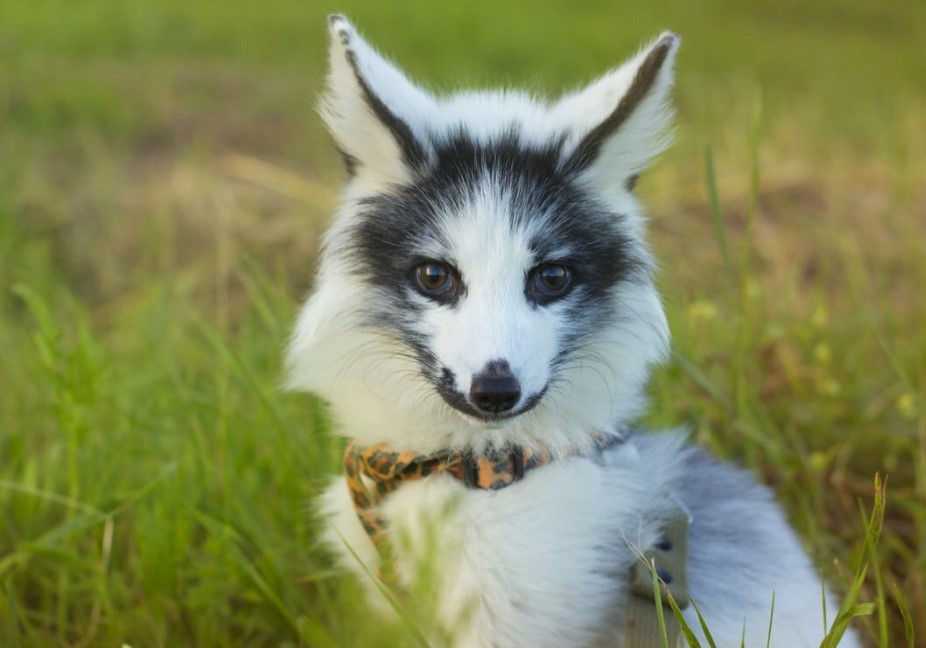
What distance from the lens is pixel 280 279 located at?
3.52 m

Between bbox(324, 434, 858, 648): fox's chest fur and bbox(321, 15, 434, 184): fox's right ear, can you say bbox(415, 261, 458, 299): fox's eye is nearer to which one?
bbox(321, 15, 434, 184): fox's right ear

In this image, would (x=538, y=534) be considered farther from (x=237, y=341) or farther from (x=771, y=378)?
(x=237, y=341)

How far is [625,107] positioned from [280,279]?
6.03 ft

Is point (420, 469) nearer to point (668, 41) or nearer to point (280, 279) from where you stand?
point (668, 41)

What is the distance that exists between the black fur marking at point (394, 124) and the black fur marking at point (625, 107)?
0.39 meters

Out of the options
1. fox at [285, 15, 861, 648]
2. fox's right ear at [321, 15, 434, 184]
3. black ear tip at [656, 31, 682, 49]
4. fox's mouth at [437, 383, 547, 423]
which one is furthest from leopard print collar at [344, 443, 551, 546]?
black ear tip at [656, 31, 682, 49]

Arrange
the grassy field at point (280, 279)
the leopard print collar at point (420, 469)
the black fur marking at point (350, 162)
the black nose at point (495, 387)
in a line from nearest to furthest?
the black nose at point (495, 387) < the leopard print collar at point (420, 469) < the black fur marking at point (350, 162) < the grassy field at point (280, 279)

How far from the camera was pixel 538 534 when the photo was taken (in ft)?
6.77

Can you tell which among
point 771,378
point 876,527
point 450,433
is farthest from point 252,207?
point 876,527

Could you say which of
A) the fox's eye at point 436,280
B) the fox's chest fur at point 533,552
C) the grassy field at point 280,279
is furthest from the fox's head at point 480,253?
the grassy field at point 280,279

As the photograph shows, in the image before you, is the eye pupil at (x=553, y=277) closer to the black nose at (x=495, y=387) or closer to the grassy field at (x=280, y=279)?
the black nose at (x=495, y=387)

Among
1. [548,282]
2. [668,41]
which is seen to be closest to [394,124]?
[548,282]

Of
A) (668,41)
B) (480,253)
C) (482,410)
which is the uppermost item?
(668,41)

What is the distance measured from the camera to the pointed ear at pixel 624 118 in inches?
82.1
